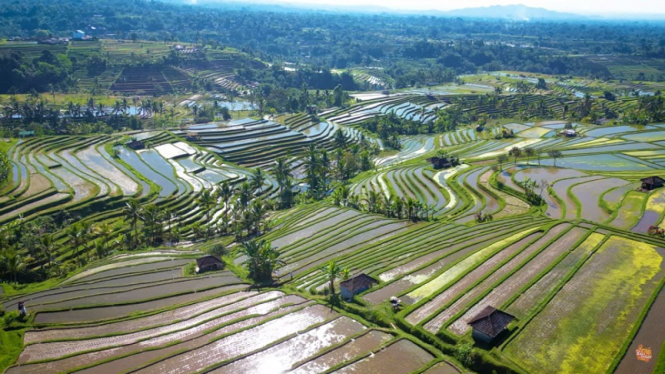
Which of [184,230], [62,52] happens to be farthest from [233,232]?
[62,52]

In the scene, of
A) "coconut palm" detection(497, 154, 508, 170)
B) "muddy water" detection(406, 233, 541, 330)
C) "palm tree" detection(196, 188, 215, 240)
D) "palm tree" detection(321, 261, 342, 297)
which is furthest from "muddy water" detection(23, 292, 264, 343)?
"coconut palm" detection(497, 154, 508, 170)

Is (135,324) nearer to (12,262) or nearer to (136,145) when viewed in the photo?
(12,262)

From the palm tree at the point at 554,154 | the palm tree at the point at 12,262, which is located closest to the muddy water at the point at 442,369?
the palm tree at the point at 12,262

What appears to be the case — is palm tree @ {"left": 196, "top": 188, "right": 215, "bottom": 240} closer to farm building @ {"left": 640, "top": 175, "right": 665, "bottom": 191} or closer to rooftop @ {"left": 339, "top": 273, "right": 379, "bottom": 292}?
rooftop @ {"left": 339, "top": 273, "right": 379, "bottom": 292}

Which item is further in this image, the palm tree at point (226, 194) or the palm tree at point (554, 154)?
the palm tree at point (554, 154)

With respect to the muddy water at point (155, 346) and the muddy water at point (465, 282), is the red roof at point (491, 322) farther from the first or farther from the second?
the muddy water at point (155, 346)

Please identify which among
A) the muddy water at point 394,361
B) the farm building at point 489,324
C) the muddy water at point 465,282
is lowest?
the muddy water at point 465,282

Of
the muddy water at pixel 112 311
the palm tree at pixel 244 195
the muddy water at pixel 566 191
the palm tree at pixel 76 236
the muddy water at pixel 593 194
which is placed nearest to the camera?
the muddy water at pixel 112 311
